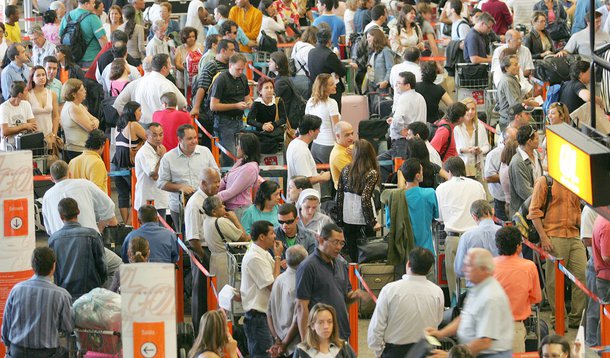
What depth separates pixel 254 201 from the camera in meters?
13.3

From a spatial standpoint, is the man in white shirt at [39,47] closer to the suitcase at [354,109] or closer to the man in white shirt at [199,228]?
the suitcase at [354,109]

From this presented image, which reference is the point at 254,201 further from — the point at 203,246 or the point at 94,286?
the point at 94,286

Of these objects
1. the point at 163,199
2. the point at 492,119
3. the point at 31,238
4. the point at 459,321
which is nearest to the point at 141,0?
the point at 492,119

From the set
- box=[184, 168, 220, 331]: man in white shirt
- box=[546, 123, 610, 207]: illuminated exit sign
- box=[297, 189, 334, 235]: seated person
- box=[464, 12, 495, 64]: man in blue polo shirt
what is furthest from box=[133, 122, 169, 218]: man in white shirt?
box=[546, 123, 610, 207]: illuminated exit sign

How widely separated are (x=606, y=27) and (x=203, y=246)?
27.1 feet

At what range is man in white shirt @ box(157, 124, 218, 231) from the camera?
14.4 metres

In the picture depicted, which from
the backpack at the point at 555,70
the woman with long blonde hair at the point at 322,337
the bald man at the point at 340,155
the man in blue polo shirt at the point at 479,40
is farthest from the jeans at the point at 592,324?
the man in blue polo shirt at the point at 479,40

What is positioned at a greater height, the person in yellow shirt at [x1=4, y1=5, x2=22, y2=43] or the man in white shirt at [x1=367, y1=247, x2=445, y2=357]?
the person in yellow shirt at [x1=4, y1=5, x2=22, y2=43]

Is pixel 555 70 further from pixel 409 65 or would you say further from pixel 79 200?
pixel 79 200

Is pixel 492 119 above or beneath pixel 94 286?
above

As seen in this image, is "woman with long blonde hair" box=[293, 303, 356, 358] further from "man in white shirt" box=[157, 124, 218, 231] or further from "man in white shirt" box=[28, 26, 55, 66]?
"man in white shirt" box=[28, 26, 55, 66]

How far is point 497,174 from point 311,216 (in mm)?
2764

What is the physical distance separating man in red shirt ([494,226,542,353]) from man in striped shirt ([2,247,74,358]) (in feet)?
11.3

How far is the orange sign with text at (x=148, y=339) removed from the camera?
32.1 ft
